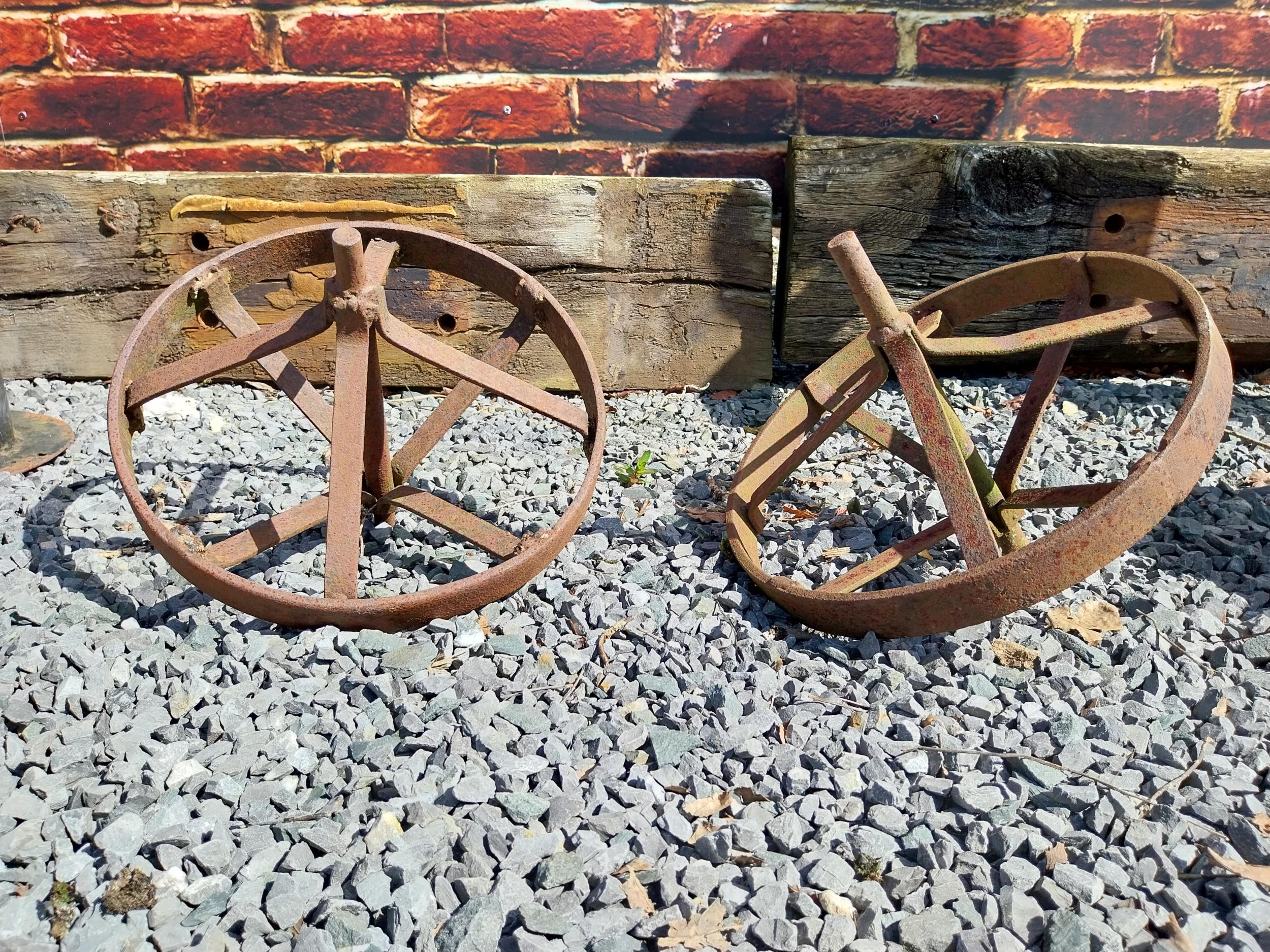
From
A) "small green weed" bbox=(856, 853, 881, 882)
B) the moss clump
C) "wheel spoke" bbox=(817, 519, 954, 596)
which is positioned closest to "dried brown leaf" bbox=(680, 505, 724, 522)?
"wheel spoke" bbox=(817, 519, 954, 596)

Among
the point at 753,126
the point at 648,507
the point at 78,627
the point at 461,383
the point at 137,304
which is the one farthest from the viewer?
the point at 753,126

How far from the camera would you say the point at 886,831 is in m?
1.51

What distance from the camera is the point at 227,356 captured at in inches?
81.7

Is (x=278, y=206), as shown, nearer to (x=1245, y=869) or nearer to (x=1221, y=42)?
(x=1245, y=869)

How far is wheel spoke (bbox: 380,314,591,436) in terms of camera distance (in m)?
2.05

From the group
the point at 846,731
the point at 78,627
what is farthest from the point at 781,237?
the point at 78,627

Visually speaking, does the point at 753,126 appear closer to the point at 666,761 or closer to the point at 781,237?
the point at 781,237

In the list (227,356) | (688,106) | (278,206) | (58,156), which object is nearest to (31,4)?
(58,156)

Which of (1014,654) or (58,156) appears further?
(58,156)

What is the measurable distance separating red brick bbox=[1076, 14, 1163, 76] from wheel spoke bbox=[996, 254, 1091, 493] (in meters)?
1.83

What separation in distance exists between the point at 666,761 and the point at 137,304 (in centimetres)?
269

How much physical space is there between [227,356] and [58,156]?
7.17 feet

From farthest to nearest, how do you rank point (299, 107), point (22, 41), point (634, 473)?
1. point (299, 107)
2. point (22, 41)
3. point (634, 473)

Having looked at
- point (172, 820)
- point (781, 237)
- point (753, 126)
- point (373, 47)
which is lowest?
point (172, 820)
